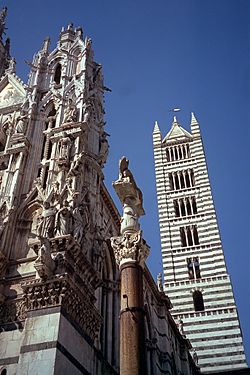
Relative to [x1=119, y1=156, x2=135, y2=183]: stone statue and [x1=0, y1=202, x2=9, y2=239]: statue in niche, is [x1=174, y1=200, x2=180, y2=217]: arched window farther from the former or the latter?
[x1=119, y1=156, x2=135, y2=183]: stone statue

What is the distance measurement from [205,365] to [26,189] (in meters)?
18.8

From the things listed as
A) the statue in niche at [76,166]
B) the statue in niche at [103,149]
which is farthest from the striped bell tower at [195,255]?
the statue in niche at [76,166]

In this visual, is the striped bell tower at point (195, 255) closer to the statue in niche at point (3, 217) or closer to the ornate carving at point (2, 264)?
the statue in niche at point (3, 217)

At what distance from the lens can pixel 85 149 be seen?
51.1ft

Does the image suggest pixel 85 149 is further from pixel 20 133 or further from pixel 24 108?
pixel 24 108

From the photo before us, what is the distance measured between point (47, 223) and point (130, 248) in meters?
4.25

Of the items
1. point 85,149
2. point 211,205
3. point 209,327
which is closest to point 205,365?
point 209,327

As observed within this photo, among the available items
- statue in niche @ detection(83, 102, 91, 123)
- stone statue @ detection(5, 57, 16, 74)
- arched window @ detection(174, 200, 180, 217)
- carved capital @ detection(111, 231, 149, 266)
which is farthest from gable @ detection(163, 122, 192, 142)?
carved capital @ detection(111, 231, 149, 266)

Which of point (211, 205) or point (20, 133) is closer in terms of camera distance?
point (20, 133)

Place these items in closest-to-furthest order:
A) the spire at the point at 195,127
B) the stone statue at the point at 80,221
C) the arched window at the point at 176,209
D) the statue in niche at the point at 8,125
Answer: the stone statue at the point at 80,221
the statue in niche at the point at 8,125
the arched window at the point at 176,209
the spire at the point at 195,127

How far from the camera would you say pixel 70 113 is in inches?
650

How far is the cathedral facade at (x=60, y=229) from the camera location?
36.1 feet

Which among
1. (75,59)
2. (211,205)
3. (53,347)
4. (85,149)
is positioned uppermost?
(211,205)

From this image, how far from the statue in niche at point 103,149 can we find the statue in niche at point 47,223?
3869 millimetres
